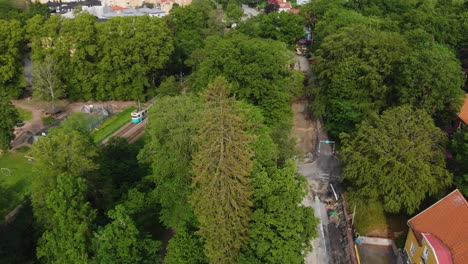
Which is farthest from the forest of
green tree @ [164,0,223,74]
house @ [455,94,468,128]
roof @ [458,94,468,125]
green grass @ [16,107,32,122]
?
green tree @ [164,0,223,74]

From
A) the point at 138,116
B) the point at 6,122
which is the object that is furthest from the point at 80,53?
the point at 6,122

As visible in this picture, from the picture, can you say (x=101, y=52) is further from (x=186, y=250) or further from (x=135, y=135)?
(x=186, y=250)

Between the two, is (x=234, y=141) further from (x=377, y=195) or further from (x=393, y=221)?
(x=393, y=221)

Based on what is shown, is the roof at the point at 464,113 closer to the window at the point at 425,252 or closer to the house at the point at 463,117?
the house at the point at 463,117

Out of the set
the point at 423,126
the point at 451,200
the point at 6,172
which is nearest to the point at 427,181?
the point at 451,200

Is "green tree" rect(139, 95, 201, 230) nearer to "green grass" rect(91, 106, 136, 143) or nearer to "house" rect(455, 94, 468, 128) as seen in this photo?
"green grass" rect(91, 106, 136, 143)
